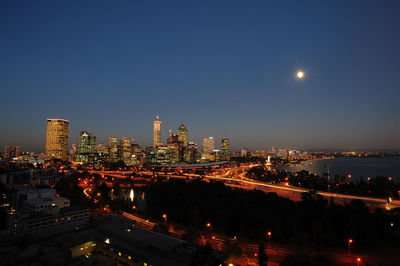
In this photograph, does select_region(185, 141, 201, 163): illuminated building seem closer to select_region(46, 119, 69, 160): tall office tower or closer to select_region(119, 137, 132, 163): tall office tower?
select_region(119, 137, 132, 163): tall office tower

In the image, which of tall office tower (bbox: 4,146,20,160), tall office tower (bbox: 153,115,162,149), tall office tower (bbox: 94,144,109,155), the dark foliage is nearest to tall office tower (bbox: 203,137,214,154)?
tall office tower (bbox: 153,115,162,149)

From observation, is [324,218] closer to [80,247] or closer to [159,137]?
[80,247]

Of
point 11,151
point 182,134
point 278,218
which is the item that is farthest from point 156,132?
point 278,218

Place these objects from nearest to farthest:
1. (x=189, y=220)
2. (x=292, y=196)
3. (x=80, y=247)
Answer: (x=80, y=247) → (x=189, y=220) → (x=292, y=196)

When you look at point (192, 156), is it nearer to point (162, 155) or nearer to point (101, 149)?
point (162, 155)

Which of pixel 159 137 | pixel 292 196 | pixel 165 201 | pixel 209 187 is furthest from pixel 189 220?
pixel 159 137

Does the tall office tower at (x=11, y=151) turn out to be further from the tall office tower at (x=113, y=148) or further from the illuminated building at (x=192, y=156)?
the illuminated building at (x=192, y=156)
